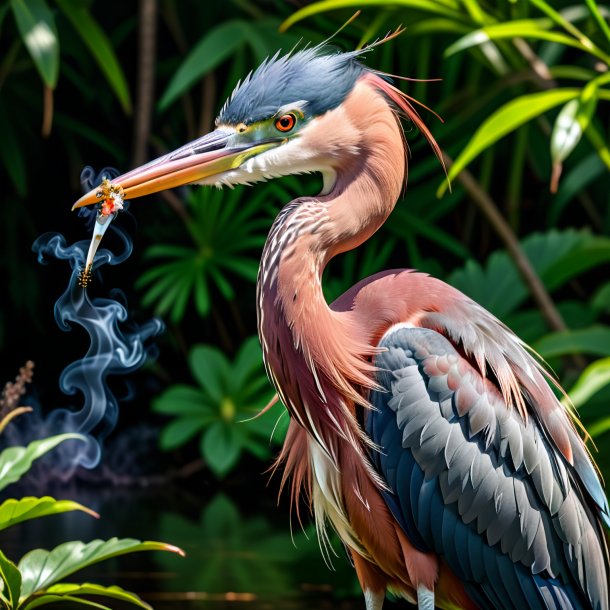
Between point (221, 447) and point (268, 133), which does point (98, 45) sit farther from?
point (268, 133)

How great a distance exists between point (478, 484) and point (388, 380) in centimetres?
22

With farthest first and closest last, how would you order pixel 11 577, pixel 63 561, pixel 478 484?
pixel 478 484 → pixel 63 561 → pixel 11 577

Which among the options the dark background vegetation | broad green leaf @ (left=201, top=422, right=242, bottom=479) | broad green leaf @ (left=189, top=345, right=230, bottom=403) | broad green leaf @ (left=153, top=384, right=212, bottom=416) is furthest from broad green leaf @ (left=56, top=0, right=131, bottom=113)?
broad green leaf @ (left=201, top=422, right=242, bottom=479)

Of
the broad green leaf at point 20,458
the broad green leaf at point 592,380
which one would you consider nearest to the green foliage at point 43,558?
the broad green leaf at point 20,458

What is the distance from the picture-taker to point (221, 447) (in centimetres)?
411

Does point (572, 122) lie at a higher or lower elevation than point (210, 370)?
higher

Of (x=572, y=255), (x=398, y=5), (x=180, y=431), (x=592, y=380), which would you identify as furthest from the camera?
(x=180, y=431)

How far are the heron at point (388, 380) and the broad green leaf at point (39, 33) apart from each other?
188 centimetres

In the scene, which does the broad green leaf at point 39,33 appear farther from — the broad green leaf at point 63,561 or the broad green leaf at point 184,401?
the broad green leaf at point 63,561

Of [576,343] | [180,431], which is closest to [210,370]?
[180,431]

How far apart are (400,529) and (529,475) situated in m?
0.22

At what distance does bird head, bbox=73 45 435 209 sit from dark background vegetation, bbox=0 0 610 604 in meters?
1.16

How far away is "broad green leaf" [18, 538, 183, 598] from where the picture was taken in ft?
5.65

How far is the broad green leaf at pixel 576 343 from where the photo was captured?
325 centimetres
